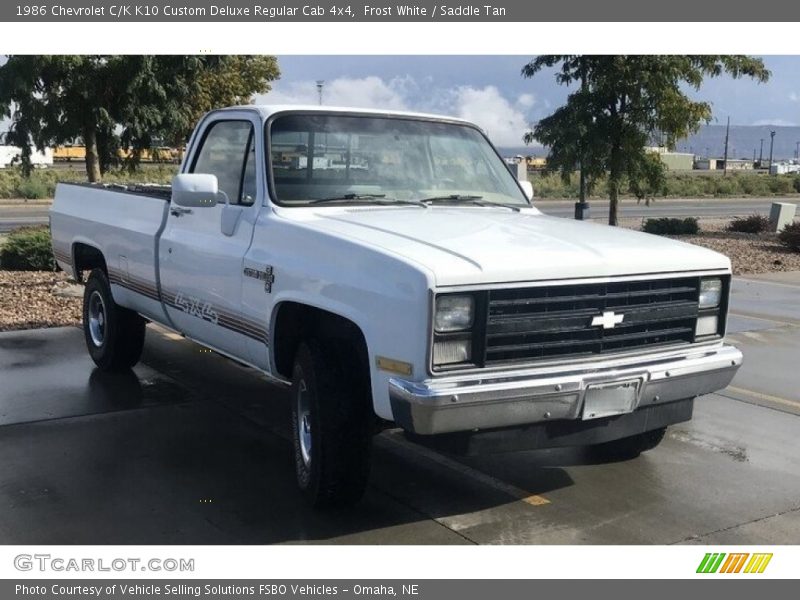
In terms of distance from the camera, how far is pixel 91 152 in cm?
1548

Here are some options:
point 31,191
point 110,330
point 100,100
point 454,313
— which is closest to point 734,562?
point 454,313

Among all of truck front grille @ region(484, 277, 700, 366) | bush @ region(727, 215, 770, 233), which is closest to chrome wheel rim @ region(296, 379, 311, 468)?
truck front grille @ region(484, 277, 700, 366)

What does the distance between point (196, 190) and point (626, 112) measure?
13.2 metres

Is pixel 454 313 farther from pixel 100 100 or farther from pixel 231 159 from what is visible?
pixel 100 100

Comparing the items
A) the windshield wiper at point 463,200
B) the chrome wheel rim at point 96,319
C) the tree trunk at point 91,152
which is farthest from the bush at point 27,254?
the windshield wiper at point 463,200

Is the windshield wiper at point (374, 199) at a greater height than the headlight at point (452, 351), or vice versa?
the windshield wiper at point (374, 199)

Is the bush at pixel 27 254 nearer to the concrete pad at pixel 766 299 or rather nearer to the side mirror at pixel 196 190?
the side mirror at pixel 196 190

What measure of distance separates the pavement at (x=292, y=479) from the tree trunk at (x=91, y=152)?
8698mm

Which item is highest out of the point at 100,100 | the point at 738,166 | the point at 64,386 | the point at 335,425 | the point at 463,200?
the point at 100,100

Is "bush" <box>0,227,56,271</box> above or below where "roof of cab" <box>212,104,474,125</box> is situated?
below

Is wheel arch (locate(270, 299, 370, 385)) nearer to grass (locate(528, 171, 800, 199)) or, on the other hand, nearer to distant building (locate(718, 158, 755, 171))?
grass (locate(528, 171, 800, 199))

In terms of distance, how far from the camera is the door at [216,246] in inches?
213

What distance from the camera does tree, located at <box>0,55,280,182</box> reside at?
14045mm

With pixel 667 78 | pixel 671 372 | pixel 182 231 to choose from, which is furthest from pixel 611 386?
pixel 667 78
